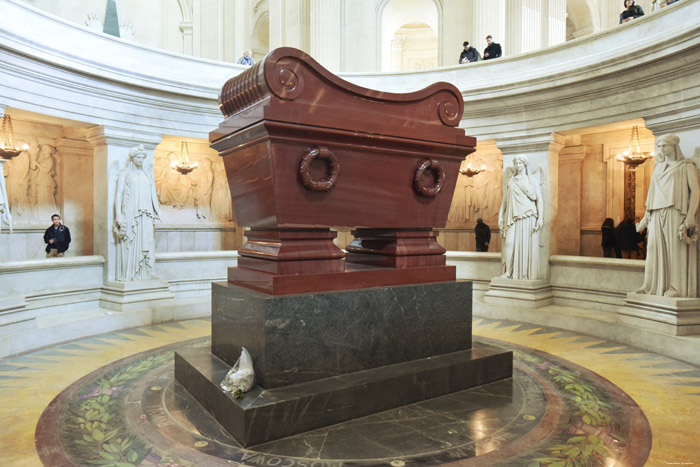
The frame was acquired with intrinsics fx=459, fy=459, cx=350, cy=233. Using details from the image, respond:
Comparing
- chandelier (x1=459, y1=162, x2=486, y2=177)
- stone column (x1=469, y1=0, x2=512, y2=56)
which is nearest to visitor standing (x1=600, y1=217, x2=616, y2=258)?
chandelier (x1=459, y1=162, x2=486, y2=177)

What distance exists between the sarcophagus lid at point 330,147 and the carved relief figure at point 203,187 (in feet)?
25.9

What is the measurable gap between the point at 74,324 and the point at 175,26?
603 inches

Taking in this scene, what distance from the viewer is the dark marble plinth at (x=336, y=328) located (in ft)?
9.66

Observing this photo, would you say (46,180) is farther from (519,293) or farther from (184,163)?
(519,293)

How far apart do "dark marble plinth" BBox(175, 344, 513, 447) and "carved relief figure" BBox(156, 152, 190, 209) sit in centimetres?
765

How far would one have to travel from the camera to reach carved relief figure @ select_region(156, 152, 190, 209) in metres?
10.6

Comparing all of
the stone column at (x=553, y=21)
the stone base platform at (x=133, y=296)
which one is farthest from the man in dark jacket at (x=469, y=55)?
the stone base platform at (x=133, y=296)

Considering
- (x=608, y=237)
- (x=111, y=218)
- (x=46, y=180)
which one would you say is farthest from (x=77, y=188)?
(x=608, y=237)

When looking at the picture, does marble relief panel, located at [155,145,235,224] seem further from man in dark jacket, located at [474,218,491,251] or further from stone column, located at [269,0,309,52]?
man in dark jacket, located at [474,218,491,251]

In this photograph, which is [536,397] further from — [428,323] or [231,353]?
[231,353]

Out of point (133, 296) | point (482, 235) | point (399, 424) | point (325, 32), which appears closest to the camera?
point (399, 424)

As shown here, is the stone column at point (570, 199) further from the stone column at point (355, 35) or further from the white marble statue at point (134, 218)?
the white marble statue at point (134, 218)

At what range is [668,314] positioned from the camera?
5484mm

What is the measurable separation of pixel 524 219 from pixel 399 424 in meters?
5.53
